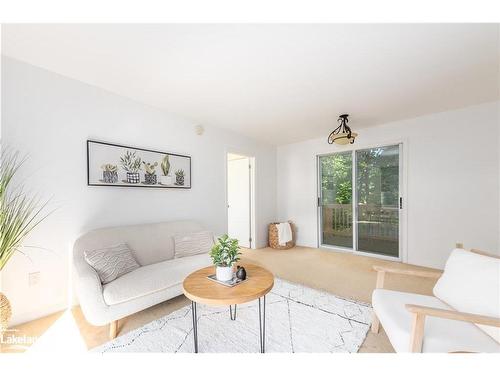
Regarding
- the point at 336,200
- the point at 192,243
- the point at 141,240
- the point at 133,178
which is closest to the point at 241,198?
the point at 336,200

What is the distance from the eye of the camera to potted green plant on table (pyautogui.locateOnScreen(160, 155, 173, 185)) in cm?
291

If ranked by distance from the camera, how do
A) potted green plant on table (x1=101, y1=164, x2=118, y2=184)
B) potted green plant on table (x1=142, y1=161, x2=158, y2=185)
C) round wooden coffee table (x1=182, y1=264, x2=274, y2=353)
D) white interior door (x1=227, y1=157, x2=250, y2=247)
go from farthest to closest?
1. white interior door (x1=227, y1=157, x2=250, y2=247)
2. potted green plant on table (x1=142, y1=161, x2=158, y2=185)
3. potted green plant on table (x1=101, y1=164, x2=118, y2=184)
4. round wooden coffee table (x1=182, y1=264, x2=274, y2=353)

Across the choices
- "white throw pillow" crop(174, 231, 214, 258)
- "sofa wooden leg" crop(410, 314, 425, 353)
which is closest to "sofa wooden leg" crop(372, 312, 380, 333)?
"sofa wooden leg" crop(410, 314, 425, 353)

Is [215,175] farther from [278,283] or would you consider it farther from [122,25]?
[122,25]

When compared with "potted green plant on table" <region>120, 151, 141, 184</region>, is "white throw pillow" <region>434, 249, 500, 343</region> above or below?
below

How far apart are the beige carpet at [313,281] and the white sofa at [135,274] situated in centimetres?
18

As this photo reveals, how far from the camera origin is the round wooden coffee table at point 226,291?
1368mm

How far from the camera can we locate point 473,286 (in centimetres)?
132

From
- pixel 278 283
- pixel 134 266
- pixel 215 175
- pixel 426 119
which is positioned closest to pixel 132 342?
pixel 134 266

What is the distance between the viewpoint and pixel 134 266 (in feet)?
6.86

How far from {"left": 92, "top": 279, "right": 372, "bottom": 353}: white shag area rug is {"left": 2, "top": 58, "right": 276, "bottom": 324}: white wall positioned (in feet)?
3.27

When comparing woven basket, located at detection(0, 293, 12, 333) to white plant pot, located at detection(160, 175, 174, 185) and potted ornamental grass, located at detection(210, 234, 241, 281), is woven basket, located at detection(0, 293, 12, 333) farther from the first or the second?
white plant pot, located at detection(160, 175, 174, 185)

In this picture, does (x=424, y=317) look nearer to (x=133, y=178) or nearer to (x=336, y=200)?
(x=133, y=178)

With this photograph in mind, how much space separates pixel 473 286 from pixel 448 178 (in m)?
2.44
